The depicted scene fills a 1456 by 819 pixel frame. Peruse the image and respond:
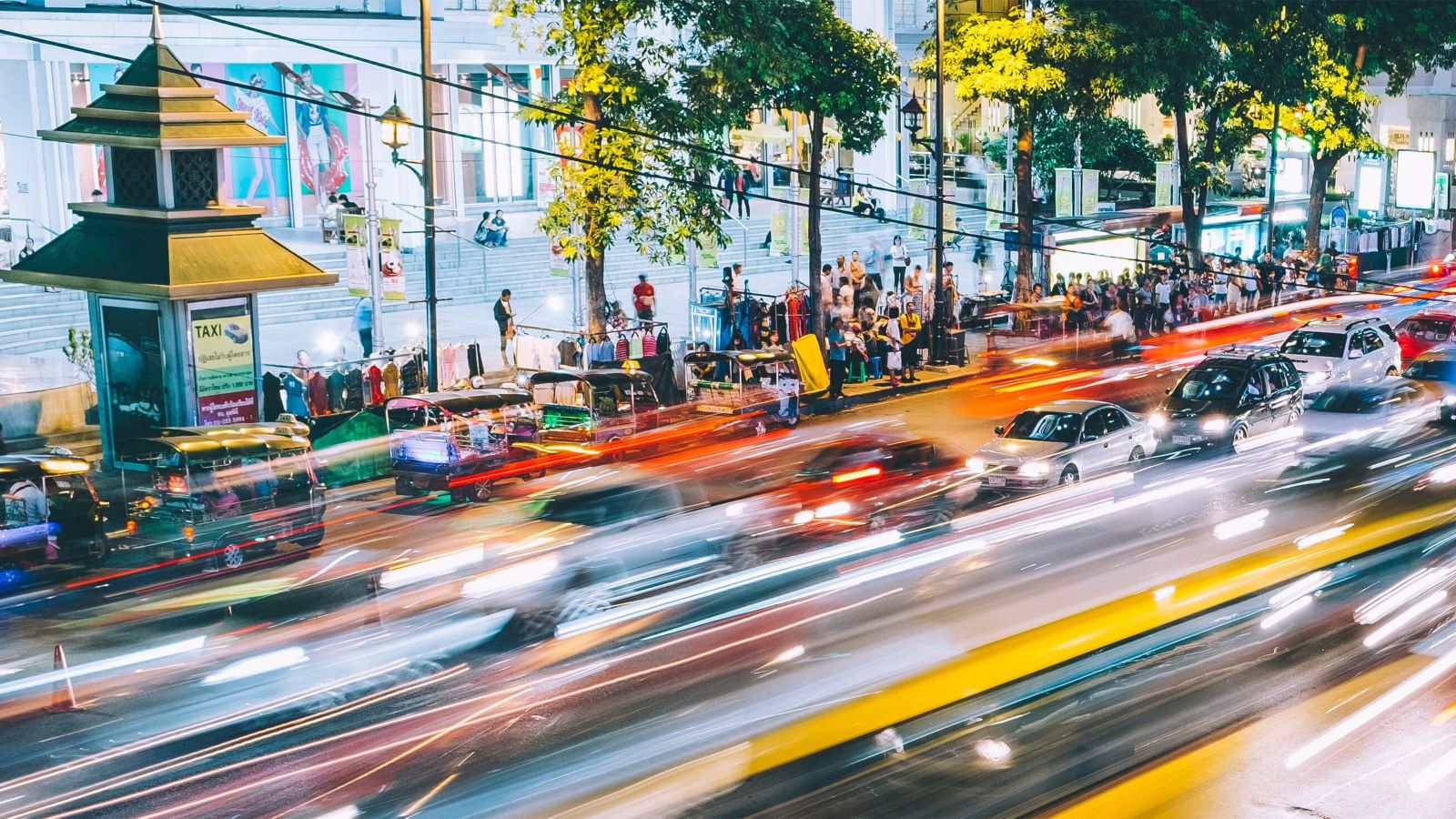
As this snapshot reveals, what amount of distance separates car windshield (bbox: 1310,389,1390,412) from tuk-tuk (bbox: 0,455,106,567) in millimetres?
20695

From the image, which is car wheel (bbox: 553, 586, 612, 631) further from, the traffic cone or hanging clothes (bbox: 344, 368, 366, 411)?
hanging clothes (bbox: 344, 368, 366, 411)

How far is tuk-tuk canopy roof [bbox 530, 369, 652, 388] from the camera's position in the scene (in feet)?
86.5

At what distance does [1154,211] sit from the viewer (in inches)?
1996

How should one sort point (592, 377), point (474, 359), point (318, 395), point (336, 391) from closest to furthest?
1. point (592, 377)
2. point (318, 395)
3. point (336, 391)
4. point (474, 359)

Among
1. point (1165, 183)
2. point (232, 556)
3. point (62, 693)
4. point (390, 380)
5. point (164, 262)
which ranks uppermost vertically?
point (1165, 183)

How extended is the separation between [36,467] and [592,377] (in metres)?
9.11

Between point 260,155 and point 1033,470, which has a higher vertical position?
point 260,155

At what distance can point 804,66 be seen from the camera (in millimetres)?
32594

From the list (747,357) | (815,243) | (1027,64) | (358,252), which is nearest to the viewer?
(358,252)

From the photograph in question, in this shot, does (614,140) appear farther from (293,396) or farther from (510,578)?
(510,578)

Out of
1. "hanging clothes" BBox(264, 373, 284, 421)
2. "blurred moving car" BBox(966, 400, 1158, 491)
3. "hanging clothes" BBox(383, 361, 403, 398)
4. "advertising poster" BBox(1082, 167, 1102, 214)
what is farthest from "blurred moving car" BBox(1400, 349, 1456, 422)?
"hanging clothes" BBox(264, 373, 284, 421)

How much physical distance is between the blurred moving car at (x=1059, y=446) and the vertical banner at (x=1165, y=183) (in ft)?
84.4

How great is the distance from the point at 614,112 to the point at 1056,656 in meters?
16.7

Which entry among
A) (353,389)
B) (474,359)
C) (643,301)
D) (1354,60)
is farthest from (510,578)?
(1354,60)
